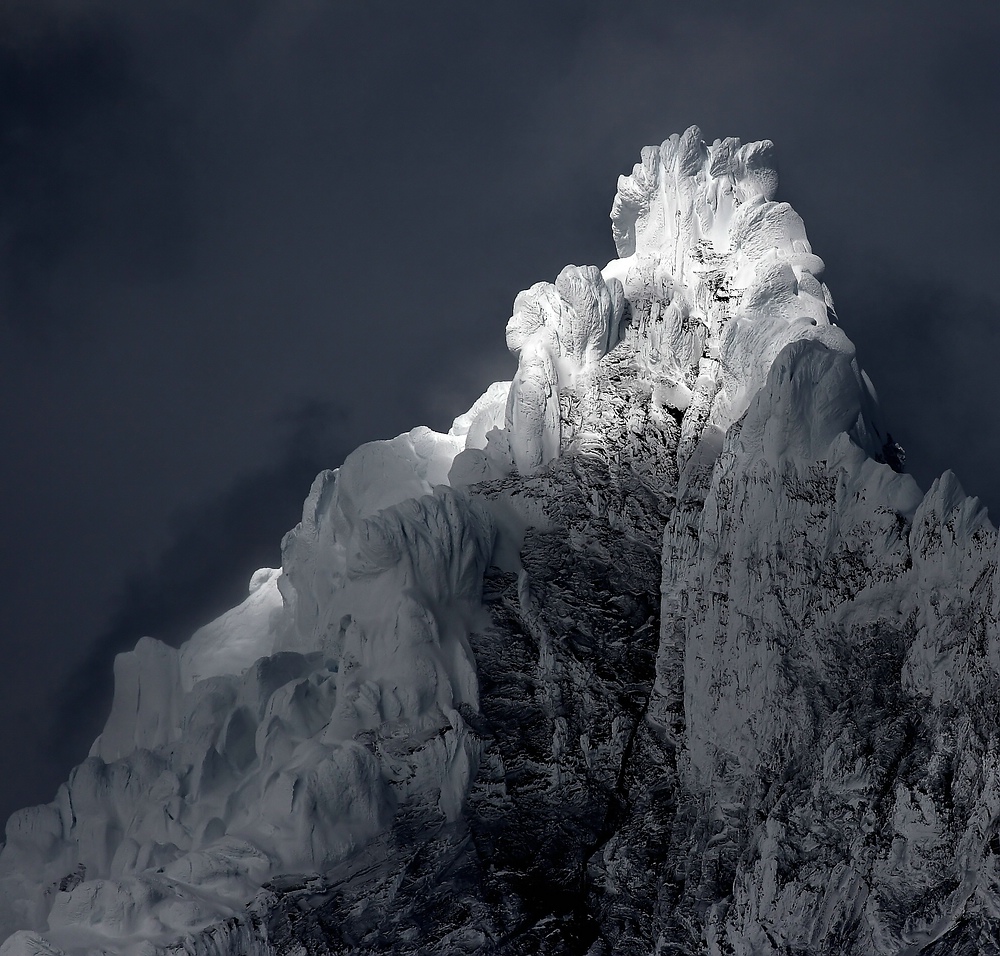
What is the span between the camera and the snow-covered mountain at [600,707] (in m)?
18.6

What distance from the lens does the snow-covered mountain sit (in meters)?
18.6

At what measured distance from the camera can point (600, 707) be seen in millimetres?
21391

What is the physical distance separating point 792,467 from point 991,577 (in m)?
2.88

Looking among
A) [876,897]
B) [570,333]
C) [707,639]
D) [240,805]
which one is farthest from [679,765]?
[570,333]

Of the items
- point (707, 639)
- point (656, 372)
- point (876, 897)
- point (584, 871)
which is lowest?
point (876, 897)

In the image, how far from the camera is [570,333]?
24.7 metres

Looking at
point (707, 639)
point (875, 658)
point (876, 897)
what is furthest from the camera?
point (707, 639)

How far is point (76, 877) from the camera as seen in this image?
21.3 metres

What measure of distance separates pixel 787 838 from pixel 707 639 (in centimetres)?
285

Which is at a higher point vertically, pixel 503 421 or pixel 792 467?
pixel 503 421

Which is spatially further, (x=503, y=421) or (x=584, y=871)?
(x=503, y=421)

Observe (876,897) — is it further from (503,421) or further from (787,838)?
(503,421)

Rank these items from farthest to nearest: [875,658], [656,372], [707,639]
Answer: [656,372]
[707,639]
[875,658]

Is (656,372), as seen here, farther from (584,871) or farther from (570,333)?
(584,871)
